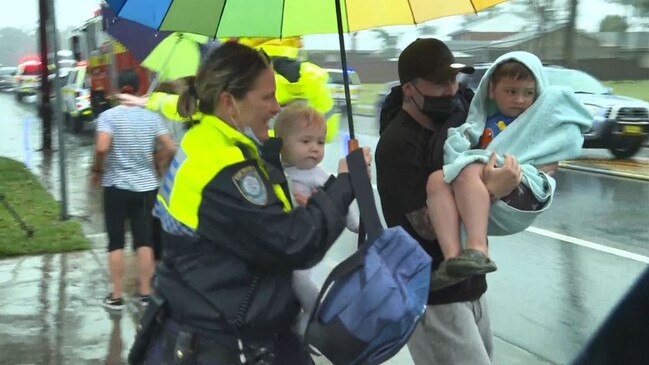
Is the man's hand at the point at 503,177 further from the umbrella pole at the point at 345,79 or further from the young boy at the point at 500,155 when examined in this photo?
the umbrella pole at the point at 345,79

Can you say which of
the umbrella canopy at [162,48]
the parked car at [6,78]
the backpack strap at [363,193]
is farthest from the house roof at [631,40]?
the parked car at [6,78]

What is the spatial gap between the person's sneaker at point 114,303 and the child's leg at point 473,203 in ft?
14.9

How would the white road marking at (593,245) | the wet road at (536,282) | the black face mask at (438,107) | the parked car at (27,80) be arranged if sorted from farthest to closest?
the parked car at (27,80) → the white road marking at (593,245) → the wet road at (536,282) → the black face mask at (438,107)

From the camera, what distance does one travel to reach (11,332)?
6.20 meters

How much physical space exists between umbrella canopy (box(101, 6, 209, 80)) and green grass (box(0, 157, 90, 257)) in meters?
2.59

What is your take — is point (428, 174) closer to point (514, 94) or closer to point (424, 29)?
point (514, 94)

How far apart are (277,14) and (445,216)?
1257 mm

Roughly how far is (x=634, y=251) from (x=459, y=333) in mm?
6810

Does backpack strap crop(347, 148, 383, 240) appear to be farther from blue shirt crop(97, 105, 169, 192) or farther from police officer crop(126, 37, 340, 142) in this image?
blue shirt crop(97, 105, 169, 192)

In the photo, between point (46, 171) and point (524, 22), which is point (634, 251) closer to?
point (46, 171)

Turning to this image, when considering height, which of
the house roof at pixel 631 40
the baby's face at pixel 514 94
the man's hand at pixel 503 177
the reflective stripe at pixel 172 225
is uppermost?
the baby's face at pixel 514 94

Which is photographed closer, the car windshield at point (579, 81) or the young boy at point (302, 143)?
the young boy at point (302, 143)

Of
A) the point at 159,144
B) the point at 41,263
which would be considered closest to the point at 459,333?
the point at 159,144

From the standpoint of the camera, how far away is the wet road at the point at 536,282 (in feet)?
20.1
